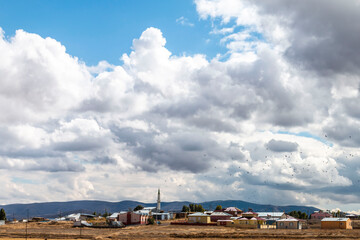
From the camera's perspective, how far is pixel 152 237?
9419cm

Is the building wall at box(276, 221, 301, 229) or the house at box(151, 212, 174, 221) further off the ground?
the building wall at box(276, 221, 301, 229)

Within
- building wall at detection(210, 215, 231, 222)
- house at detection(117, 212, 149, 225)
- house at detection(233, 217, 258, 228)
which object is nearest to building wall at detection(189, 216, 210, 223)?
building wall at detection(210, 215, 231, 222)

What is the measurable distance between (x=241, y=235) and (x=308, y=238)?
49.6 feet

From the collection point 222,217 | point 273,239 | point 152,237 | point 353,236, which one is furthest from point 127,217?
point 353,236

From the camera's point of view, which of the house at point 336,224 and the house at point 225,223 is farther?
the house at point 225,223

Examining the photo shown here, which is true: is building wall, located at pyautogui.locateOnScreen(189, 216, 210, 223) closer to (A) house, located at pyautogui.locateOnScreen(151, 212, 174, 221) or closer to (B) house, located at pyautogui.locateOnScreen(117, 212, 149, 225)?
(B) house, located at pyautogui.locateOnScreen(117, 212, 149, 225)

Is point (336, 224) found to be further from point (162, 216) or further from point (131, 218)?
point (162, 216)

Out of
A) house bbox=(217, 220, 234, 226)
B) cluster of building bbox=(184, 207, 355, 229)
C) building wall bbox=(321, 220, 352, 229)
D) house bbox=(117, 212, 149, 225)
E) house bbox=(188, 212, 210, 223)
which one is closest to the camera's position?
building wall bbox=(321, 220, 352, 229)

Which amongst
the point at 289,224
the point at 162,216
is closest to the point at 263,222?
the point at 289,224

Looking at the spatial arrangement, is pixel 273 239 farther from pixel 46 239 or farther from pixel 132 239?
pixel 46 239

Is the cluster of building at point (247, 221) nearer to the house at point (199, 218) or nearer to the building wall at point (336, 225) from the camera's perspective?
the house at point (199, 218)

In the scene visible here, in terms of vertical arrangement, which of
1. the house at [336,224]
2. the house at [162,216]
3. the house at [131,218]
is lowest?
the house at [162,216]

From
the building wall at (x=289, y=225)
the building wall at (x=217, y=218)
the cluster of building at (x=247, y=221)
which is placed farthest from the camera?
the building wall at (x=217, y=218)

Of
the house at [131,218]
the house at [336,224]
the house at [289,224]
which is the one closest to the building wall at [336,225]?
the house at [336,224]
